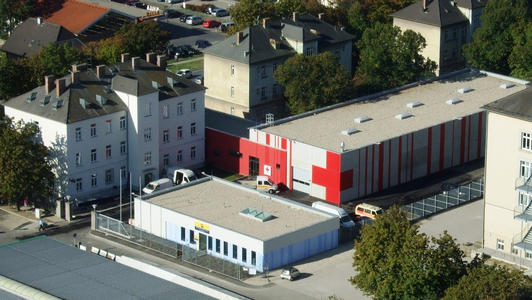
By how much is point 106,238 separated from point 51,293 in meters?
16.8

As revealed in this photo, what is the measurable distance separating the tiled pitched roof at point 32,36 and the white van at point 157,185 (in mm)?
30706

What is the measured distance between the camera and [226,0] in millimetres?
143875

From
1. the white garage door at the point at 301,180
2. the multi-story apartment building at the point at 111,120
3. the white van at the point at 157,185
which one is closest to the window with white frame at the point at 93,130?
the multi-story apartment building at the point at 111,120

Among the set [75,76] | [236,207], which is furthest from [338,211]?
[75,76]

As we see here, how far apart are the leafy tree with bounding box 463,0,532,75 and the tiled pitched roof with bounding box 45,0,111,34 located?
127 feet

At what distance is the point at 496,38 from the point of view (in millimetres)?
106562

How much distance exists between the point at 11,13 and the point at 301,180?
48.8 metres

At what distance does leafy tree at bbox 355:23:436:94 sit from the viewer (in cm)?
9900

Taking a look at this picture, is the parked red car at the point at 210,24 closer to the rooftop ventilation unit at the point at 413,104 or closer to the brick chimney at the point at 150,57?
the brick chimney at the point at 150,57

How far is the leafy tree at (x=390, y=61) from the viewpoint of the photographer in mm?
99000

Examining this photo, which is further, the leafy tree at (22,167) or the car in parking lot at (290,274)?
the leafy tree at (22,167)

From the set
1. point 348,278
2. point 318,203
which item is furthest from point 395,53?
point 348,278

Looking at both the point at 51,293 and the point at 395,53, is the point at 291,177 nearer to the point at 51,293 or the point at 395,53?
the point at 395,53

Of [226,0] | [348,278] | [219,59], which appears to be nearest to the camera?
[348,278]
